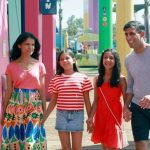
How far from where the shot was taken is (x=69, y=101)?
5.54 meters

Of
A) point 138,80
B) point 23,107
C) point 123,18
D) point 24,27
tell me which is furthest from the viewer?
point 123,18

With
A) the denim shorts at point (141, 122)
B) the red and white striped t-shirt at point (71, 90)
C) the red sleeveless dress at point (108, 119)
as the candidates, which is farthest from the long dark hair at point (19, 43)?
the denim shorts at point (141, 122)

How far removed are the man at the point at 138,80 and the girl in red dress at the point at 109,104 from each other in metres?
0.28

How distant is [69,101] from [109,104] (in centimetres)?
47

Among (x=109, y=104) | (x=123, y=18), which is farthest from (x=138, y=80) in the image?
(x=123, y=18)

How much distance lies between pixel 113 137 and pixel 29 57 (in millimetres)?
1346

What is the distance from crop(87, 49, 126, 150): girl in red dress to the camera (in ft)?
18.3

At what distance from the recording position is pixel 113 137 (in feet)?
18.2

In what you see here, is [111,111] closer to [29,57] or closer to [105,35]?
[29,57]

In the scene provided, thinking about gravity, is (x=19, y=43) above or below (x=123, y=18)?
below

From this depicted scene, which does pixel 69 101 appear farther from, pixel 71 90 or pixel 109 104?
pixel 109 104

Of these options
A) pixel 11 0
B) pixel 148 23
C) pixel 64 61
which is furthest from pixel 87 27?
pixel 64 61

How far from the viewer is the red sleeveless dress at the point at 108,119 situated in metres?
5.56

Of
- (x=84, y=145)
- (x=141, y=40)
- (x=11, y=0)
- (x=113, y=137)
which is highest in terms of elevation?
(x=11, y=0)
